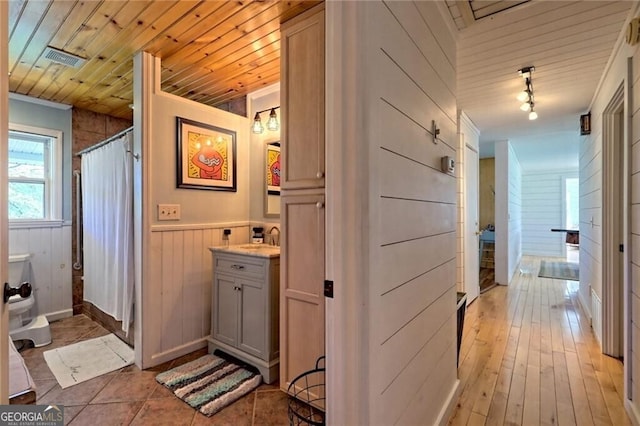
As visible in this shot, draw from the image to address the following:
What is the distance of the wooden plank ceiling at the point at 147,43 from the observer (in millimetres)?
1834

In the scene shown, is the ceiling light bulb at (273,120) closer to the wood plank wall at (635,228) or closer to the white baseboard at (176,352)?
the white baseboard at (176,352)

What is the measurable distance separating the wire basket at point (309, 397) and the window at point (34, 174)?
3242 millimetres

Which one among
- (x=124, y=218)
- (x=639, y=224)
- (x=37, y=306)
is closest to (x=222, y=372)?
(x=124, y=218)

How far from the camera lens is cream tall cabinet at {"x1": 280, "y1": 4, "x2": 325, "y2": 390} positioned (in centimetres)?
177

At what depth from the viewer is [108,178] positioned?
282 centimetres

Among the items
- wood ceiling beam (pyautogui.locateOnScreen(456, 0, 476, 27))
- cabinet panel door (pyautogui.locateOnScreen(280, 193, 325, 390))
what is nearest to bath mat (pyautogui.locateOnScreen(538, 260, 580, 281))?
wood ceiling beam (pyautogui.locateOnScreen(456, 0, 476, 27))

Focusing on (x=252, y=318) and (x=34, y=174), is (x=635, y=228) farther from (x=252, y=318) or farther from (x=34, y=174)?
(x=34, y=174)

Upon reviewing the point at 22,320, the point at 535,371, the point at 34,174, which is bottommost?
the point at 535,371

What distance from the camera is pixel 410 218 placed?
1.32 metres

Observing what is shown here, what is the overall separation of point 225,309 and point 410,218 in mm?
1714

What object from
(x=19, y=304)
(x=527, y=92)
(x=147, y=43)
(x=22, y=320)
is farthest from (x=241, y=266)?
(x=527, y=92)

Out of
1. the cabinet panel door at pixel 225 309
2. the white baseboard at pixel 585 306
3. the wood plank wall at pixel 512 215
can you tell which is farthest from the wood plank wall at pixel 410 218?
the wood plank wall at pixel 512 215

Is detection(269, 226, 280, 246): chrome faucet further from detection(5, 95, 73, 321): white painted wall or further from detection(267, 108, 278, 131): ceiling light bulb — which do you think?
detection(5, 95, 73, 321): white painted wall

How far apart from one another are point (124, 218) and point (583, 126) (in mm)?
4666
